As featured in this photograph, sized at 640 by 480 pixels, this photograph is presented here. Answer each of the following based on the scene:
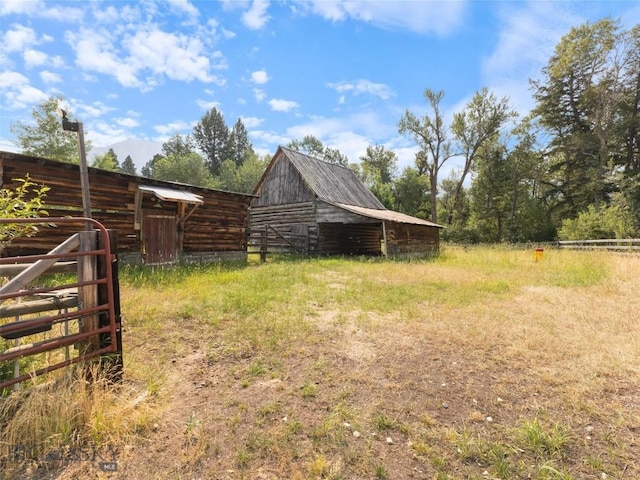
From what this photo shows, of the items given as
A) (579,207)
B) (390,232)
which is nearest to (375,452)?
(390,232)

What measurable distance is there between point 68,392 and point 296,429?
85.4 inches

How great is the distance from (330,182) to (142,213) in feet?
44.1

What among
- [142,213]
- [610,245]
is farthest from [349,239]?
[610,245]

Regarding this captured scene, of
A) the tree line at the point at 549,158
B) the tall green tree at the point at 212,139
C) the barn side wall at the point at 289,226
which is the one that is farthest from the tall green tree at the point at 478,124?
the tall green tree at the point at 212,139

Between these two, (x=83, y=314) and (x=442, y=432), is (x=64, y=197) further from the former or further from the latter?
(x=442, y=432)

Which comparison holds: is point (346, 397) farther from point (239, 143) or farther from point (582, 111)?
point (239, 143)

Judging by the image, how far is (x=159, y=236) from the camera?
36.1ft

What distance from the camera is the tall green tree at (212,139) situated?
6450cm

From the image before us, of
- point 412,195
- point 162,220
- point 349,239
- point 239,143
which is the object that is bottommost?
point 349,239

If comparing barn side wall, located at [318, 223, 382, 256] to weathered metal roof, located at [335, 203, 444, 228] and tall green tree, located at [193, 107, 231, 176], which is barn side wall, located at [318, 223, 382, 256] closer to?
weathered metal roof, located at [335, 203, 444, 228]

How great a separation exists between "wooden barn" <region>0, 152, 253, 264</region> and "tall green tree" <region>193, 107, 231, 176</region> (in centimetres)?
5558

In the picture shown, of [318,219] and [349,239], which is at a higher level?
[318,219]

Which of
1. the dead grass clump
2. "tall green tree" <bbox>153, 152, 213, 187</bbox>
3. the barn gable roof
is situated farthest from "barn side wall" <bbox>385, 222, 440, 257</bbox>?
"tall green tree" <bbox>153, 152, 213, 187</bbox>

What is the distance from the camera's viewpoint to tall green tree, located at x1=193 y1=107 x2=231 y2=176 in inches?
2539
